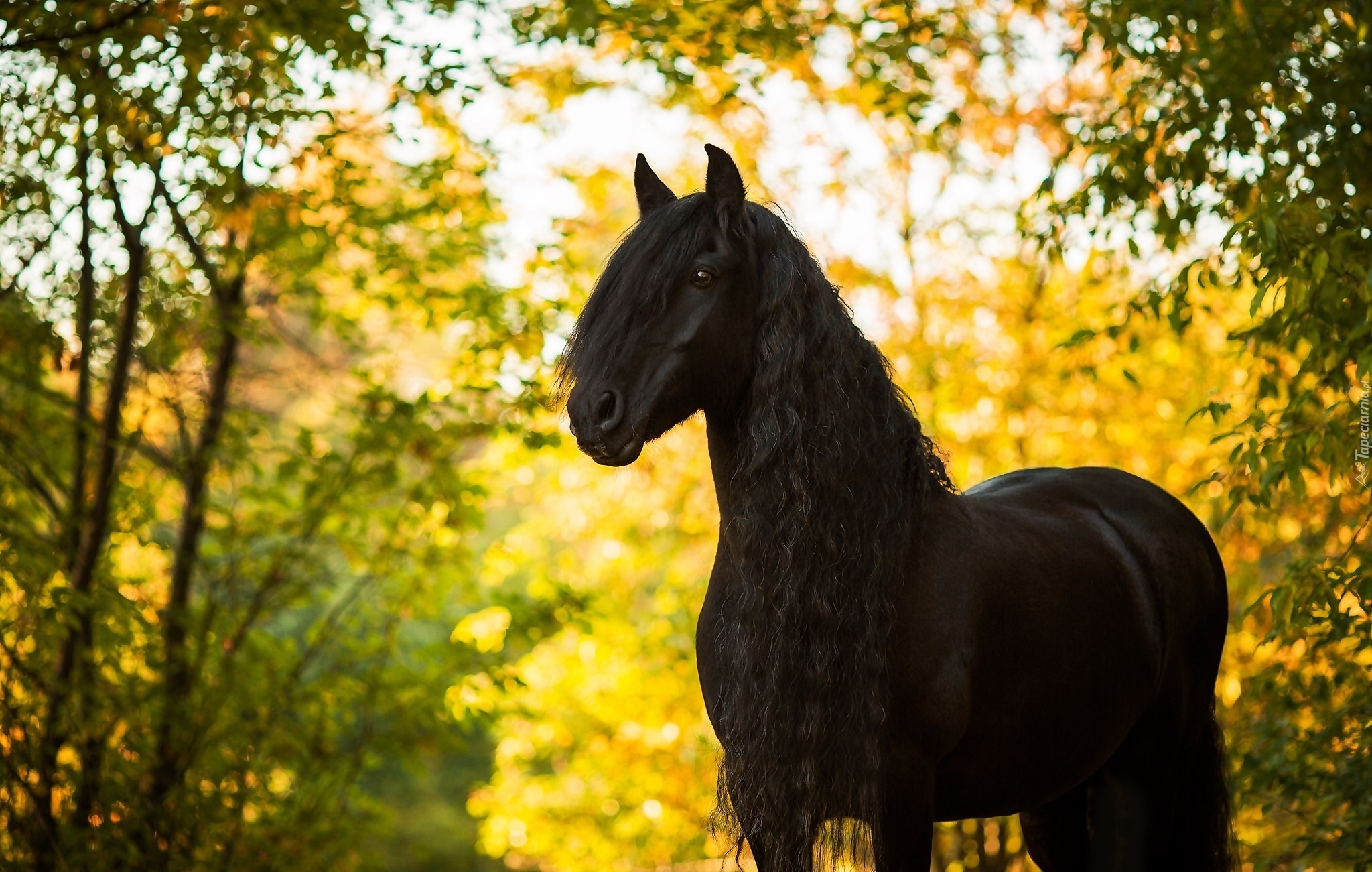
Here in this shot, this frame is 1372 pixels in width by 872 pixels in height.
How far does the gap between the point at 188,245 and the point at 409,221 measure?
3.44 ft

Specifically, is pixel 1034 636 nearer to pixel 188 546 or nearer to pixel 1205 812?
pixel 1205 812

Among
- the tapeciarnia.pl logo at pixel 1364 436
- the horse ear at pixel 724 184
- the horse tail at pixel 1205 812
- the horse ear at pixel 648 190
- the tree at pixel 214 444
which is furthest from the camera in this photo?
the tree at pixel 214 444

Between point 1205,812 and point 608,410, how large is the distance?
6.15ft

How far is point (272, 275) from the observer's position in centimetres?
572

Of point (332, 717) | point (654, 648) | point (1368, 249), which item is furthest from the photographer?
point (654, 648)

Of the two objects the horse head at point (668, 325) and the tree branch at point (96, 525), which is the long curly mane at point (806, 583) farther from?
the tree branch at point (96, 525)

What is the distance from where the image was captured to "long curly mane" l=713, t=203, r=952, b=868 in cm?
197

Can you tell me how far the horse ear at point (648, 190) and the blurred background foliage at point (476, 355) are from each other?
0.76 feet

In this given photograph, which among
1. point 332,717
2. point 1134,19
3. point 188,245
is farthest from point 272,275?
point 1134,19

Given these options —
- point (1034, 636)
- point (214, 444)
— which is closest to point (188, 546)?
point (214, 444)

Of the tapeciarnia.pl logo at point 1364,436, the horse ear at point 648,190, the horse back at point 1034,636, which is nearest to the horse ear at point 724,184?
the horse ear at point 648,190

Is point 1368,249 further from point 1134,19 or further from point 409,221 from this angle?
point 409,221

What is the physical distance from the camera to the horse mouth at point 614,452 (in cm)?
190

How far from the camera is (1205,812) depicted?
108 inches
